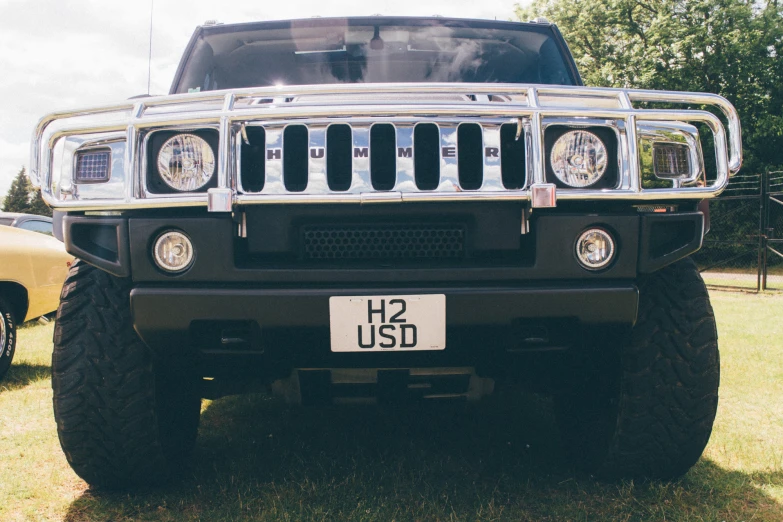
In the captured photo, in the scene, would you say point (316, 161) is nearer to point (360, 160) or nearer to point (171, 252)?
point (360, 160)

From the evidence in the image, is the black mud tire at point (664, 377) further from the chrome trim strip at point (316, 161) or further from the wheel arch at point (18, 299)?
the wheel arch at point (18, 299)

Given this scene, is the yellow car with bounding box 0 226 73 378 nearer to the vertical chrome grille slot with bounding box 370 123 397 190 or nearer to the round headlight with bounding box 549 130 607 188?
the vertical chrome grille slot with bounding box 370 123 397 190

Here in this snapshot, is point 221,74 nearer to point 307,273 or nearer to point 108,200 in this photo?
point 108,200

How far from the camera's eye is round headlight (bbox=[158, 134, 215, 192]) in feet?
6.46

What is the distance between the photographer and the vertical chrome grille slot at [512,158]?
1984 mm

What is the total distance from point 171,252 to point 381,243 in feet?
2.13

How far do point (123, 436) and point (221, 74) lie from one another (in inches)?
77.8

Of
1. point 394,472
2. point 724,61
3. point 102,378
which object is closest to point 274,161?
point 102,378

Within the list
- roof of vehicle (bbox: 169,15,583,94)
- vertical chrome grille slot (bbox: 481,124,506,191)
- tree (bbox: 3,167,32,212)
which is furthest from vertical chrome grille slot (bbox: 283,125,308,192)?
tree (bbox: 3,167,32,212)

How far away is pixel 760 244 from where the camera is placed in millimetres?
10898

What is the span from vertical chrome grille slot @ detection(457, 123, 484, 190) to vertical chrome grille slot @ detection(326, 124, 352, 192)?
1.17ft

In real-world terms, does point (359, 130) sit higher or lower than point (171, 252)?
higher

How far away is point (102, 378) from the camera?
209 centimetres

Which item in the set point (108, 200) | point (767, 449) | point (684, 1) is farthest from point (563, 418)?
point (684, 1)
